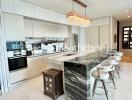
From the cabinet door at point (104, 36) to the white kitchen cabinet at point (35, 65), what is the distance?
4.33 m

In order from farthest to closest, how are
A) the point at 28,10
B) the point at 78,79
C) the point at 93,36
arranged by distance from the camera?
the point at 93,36 → the point at 28,10 → the point at 78,79

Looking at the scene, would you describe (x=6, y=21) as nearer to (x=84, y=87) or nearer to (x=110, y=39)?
(x=84, y=87)

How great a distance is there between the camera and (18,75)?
3695 mm

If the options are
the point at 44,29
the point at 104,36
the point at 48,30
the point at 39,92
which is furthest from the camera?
the point at 104,36

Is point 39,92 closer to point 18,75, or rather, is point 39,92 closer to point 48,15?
point 18,75

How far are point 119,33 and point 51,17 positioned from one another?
723cm

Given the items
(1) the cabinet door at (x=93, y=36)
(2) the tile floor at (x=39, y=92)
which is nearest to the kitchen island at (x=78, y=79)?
(2) the tile floor at (x=39, y=92)

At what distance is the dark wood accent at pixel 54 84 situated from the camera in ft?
9.30

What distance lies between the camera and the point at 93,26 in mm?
7801

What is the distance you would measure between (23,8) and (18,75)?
222 cm

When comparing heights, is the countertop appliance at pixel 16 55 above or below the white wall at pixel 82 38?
below

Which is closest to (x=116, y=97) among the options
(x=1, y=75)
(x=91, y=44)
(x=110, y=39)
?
(x=1, y=75)

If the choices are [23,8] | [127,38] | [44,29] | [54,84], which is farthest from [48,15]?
[127,38]

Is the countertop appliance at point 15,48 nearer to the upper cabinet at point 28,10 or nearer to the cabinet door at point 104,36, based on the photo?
the upper cabinet at point 28,10
